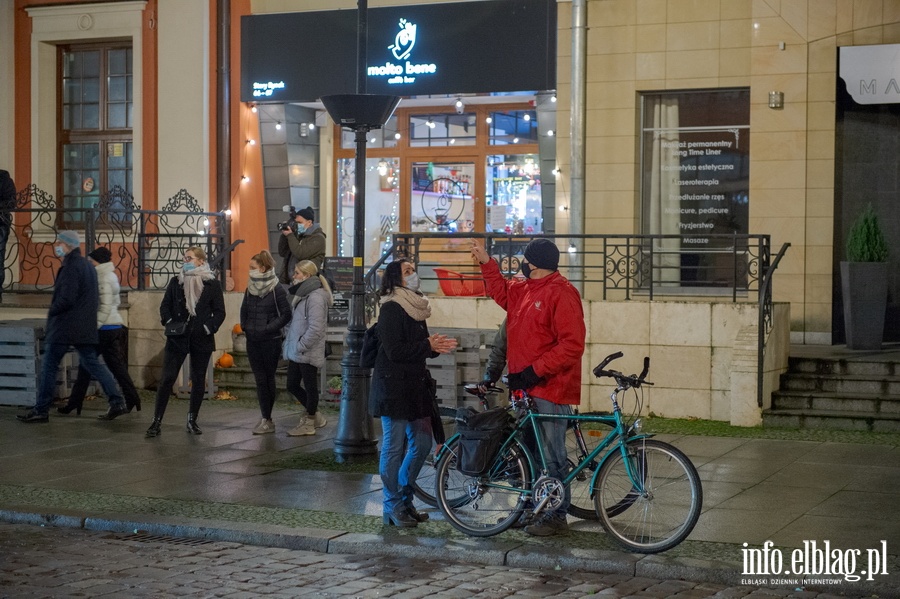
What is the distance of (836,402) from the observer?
13.4 meters

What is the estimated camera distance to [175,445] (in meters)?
12.2

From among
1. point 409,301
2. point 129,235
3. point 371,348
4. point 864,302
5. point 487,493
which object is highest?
point 129,235

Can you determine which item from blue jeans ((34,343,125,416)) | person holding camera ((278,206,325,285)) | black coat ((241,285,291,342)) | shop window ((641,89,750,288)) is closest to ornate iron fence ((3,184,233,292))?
person holding camera ((278,206,325,285))

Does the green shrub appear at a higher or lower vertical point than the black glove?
higher

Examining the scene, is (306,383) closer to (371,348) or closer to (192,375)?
(192,375)

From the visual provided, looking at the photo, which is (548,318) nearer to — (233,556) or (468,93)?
(233,556)

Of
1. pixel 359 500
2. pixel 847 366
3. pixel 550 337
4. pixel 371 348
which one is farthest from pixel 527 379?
pixel 847 366

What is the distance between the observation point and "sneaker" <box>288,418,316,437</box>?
12664 millimetres

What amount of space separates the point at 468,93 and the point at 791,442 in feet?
28.5

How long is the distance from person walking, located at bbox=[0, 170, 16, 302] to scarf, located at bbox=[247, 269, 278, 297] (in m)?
5.98

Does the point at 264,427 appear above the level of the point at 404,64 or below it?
below

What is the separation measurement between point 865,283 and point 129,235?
35.3 ft

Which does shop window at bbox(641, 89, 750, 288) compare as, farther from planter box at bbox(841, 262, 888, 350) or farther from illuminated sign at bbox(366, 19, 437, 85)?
illuminated sign at bbox(366, 19, 437, 85)

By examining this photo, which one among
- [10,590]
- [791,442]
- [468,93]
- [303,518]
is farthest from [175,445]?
[468,93]
